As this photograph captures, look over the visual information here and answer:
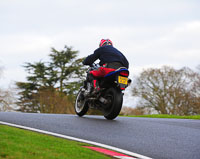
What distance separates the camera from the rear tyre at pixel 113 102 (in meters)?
7.78

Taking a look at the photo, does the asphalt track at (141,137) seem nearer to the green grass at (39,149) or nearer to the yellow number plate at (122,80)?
the green grass at (39,149)

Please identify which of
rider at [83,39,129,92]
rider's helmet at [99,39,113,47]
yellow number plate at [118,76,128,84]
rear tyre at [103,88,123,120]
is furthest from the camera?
rider's helmet at [99,39,113,47]

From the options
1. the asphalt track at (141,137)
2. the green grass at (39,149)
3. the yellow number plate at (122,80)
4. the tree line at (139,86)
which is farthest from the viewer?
the tree line at (139,86)

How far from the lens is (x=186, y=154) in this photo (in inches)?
186

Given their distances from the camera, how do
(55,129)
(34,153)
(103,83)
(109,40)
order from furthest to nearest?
(109,40)
(103,83)
(55,129)
(34,153)

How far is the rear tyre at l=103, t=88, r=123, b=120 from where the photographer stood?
7.78m

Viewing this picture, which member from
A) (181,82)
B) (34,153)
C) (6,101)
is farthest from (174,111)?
(34,153)

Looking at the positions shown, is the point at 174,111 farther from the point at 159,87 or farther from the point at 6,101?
the point at 6,101

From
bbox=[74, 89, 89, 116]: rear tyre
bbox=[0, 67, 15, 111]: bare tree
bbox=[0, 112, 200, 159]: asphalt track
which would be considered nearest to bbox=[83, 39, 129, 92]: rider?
bbox=[74, 89, 89, 116]: rear tyre

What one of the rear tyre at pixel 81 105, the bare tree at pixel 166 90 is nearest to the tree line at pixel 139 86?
the bare tree at pixel 166 90

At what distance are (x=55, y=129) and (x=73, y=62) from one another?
1267 inches

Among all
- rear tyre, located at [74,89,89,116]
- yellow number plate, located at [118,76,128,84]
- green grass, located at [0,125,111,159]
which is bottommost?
green grass, located at [0,125,111,159]

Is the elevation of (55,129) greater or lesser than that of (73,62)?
lesser

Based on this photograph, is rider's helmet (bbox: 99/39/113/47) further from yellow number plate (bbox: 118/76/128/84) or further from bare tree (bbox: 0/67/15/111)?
bare tree (bbox: 0/67/15/111)
